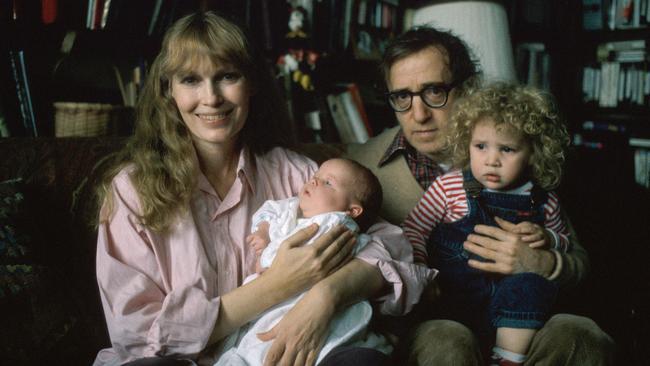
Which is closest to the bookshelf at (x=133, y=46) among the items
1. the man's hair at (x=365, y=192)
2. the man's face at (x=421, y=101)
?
the man's face at (x=421, y=101)

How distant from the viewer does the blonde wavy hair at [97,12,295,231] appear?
4.71 ft

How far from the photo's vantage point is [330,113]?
3.13 metres

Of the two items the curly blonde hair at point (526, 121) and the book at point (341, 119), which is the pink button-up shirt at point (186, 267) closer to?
the curly blonde hair at point (526, 121)

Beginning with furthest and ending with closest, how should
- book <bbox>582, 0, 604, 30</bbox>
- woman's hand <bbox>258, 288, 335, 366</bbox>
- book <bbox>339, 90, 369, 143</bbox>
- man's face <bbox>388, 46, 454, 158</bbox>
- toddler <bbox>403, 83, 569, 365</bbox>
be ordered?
book <bbox>582, 0, 604, 30</bbox> < book <bbox>339, 90, 369, 143</bbox> < man's face <bbox>388, 46, 454, 158</bbox> < toddler <bbox>403, 83, 569, 365</bbox> < woman's hand <bbox>258, 288, 335, 366</bbox>

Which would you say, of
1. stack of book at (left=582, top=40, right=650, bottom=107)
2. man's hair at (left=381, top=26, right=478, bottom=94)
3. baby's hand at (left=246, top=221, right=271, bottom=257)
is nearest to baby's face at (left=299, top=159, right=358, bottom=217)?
baby's hand at (left=246, top=221, right=271, bottom=257)

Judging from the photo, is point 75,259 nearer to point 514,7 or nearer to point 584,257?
point 584,257

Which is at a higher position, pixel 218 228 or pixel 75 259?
pixel 218 228

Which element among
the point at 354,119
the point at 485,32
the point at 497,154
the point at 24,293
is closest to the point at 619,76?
the point at 485,32

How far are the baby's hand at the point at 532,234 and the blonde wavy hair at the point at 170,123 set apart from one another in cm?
94

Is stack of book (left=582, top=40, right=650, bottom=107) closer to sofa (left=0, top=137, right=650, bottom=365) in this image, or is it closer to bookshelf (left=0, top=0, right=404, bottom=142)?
bookshelf (left=0, top=0, right=404, bottom=142)

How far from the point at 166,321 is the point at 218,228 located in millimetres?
327

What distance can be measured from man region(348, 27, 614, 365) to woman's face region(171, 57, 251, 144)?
26.3 inches

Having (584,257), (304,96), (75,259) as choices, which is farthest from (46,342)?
(304,96)

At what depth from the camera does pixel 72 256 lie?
65.6 inches
